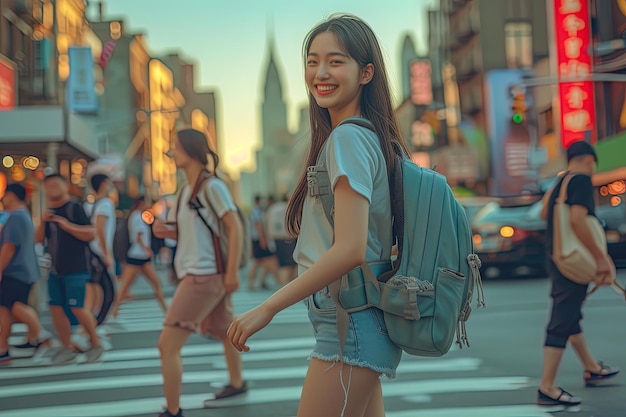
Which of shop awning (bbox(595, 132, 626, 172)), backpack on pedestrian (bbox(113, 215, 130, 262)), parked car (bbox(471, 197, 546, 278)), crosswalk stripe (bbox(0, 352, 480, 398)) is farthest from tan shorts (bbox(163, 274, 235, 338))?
shop awning (bbox(595, 132, 626, 172))

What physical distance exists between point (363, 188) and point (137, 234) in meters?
Answer: 11.6

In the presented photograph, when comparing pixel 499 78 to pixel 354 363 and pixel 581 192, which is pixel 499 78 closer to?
pixel 581 192

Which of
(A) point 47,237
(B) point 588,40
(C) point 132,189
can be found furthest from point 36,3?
(C) point 132,189

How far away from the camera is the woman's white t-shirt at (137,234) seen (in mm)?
13500

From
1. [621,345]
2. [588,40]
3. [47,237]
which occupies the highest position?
[588,40]

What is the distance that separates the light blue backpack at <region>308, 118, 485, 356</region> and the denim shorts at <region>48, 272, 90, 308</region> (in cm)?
686

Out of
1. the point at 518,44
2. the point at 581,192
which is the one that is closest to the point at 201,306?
the point at 581,192

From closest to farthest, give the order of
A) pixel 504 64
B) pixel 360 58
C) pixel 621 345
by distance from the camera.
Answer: pixel 360 58 < pixel 621 345 < pixel 504 64

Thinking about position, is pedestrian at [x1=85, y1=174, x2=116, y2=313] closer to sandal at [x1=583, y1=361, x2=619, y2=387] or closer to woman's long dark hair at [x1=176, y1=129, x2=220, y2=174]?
woman's long dark hair at [x1=176, y1=129, x2=220, y2=174]

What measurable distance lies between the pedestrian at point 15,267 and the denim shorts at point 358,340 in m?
7.24

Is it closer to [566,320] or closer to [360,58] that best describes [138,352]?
[566,320]

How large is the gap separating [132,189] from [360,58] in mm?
74729

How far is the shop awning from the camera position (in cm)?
3303

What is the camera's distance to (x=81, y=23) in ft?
170
